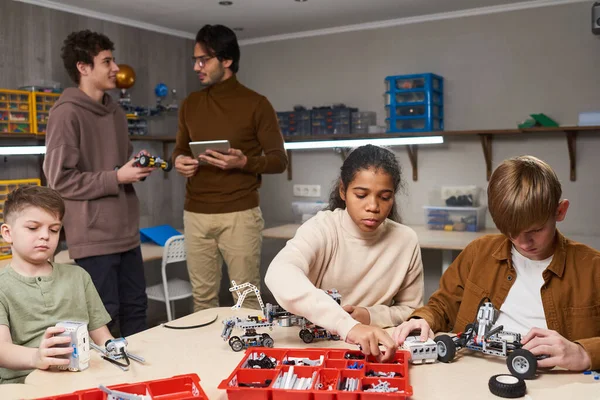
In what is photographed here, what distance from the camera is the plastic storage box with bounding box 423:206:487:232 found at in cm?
420

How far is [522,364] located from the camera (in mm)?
1368

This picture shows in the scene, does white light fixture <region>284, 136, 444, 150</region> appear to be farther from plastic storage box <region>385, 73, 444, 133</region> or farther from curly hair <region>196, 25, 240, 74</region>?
curly hair <region>196, 25, 240, 74</region>

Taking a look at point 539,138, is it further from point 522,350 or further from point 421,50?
point 522,350

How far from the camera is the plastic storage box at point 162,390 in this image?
48.5 inches

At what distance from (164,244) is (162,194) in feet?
2.86

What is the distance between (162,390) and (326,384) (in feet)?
1.16

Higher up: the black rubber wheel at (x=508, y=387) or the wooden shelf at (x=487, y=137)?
the wooden shelf at (x=487, y=137)

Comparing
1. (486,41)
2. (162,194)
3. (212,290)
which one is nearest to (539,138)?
(486,41)

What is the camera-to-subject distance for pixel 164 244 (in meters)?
4.20

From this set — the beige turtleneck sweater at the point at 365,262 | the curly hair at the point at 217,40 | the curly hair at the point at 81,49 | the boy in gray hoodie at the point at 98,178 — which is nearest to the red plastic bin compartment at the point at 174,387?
the beige turtleneck sweater at the point at 365,262

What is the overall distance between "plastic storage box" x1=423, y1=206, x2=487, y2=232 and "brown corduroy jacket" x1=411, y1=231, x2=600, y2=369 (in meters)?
2.44

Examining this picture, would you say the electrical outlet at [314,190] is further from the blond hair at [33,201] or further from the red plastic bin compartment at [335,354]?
the red plastic bin compartment at [335,354]

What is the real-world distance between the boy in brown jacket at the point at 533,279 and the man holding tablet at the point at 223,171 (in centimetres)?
140

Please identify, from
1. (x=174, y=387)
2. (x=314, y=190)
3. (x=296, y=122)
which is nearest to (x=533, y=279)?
(x=174, y=387)
